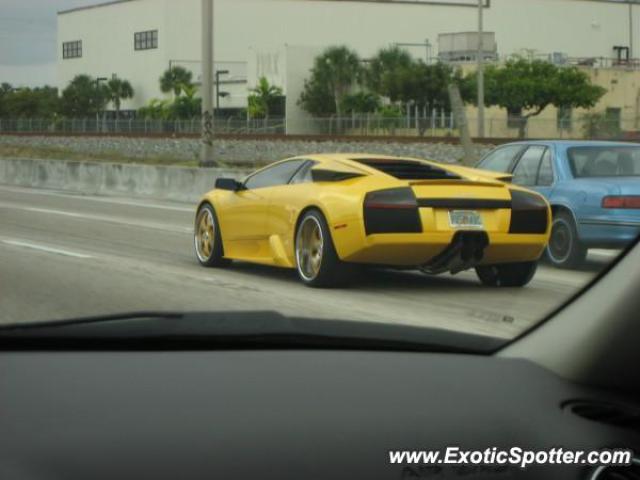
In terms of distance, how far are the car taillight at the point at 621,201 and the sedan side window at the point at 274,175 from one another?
3.09m

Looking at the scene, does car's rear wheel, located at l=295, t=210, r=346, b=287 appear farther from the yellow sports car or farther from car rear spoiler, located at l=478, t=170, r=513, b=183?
car rear spoiler, located at l=478, t=170, r=513, b=183

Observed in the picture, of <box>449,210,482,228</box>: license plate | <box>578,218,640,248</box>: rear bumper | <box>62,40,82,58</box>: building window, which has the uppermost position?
<box>62,40,82,58</box>: building window

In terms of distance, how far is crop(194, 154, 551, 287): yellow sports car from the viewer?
9.54 m

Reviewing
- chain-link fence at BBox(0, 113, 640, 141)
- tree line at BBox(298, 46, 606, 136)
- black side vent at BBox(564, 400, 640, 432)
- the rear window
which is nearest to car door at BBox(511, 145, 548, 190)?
the rear window

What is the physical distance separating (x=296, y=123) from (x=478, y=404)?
80291 millimetres

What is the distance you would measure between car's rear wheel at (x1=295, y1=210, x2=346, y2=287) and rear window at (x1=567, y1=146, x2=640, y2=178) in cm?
208

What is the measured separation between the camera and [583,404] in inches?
103

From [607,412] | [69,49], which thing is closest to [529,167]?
[607,412]

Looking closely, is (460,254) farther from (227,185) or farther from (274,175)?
(227,185)

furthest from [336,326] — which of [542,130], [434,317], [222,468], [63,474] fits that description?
[542,130]

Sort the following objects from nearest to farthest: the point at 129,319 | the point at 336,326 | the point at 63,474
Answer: the point at 63,474, the point at 129,319, the point at 336,326

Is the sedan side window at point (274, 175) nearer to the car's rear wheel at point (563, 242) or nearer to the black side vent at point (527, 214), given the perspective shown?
the black side vent at point (527, 214)

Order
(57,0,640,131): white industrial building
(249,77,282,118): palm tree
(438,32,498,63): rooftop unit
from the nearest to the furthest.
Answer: (249,77,282,118): palm tree
(438,32,498,63): rooftop unit
(57,0,640,131): white industrial building

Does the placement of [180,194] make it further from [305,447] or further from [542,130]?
[542,130]
